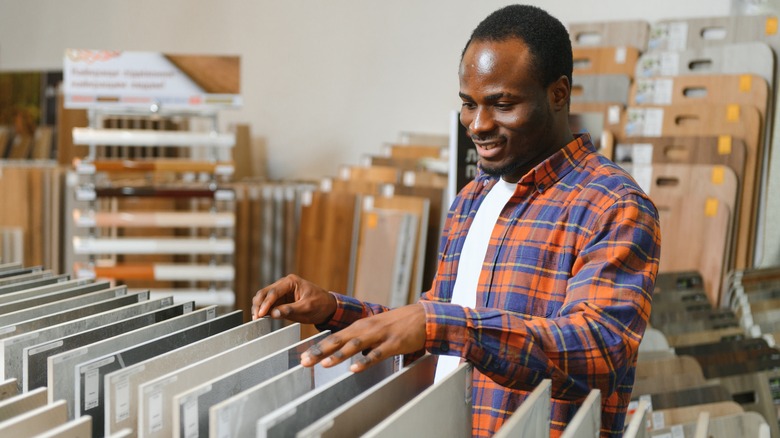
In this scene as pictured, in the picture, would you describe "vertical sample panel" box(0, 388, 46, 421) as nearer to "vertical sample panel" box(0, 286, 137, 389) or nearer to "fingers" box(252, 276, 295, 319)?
"vertical sample panel" box(0, 286, 137, 389)

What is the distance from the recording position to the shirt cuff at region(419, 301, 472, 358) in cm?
118

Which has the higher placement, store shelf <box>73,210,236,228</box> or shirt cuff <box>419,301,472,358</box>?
shirt cuff <box>419,301,472,358</box>

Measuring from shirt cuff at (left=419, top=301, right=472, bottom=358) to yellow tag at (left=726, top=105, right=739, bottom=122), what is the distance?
363 centimetres

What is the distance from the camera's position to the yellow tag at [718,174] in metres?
4.27

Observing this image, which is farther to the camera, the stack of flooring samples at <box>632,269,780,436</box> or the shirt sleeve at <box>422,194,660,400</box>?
the stack of flooring samples at <box>632,269,780,436</box>

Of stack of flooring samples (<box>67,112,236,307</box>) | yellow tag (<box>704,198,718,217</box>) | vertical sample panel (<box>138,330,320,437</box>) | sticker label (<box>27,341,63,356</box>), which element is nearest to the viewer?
vertical sample panel (<box>138,330,320,437</box>)

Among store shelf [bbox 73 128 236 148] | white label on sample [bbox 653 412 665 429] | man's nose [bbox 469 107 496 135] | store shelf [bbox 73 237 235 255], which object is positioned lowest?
white label on sample [bbox 653 412 665 429]

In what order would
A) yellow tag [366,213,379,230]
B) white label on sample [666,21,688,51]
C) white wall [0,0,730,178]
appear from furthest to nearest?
white wall [0,0,730,178]
white label on sample [666,21,688,51]
yellow tag [366,213,379,230]

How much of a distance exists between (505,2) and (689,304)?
2775 mm

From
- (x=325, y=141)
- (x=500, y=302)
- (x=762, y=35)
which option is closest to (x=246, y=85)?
(x=325, y=141)

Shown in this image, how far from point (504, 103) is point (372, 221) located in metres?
3.27

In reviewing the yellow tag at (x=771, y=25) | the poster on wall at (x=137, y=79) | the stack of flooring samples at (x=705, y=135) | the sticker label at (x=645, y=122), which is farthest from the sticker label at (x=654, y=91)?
the poster on wall at (x=137, y=79)

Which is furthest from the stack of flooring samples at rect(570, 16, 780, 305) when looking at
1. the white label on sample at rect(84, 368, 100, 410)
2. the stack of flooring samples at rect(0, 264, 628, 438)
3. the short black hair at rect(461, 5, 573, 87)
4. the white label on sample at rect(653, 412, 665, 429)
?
the white label on sample at rect(84, 368, 100, 410)

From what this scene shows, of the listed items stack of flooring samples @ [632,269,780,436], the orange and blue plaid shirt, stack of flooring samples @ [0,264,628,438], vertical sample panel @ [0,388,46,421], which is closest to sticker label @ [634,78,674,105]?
stack of flooring samples @ [632,269,780,436]
